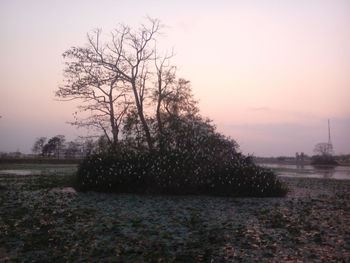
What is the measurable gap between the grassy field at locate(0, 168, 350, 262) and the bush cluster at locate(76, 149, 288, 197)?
326 centimetres

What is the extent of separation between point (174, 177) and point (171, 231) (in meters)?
9.53

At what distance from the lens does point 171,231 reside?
960 cm

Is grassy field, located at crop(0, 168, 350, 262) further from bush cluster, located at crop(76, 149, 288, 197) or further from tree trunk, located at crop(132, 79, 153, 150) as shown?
tree trunk, located at crop(132, 79, 153, 150)

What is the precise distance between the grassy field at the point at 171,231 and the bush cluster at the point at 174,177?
3258 mm

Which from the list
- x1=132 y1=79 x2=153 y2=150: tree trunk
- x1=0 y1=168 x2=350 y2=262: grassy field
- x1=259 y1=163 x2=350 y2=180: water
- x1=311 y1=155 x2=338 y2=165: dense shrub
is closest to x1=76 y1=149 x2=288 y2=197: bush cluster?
x1=0 y1=168 x2=350 y2=262: grassy field

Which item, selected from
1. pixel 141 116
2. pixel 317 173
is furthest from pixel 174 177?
pixel 317 173

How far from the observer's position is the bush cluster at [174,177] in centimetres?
1906

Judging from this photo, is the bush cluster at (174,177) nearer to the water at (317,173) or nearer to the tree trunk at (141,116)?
the water at (317,173)

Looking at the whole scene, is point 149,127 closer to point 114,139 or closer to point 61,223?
point 114,139

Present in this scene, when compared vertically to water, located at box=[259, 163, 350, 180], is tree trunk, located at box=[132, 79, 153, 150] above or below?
above

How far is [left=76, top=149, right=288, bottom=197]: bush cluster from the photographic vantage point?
1906 centimetres

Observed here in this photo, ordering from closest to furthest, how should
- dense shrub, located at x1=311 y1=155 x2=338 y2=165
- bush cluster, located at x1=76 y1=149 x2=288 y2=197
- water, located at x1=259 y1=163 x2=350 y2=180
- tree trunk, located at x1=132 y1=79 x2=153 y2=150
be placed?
bush cluster, located at x1=76 y1=149 x2=288 y2=197
tree trunk, located at x1=132 y1=79 x2=153 y2=150
water, located at x1=259 y1=163 x2=350 y2=180
dense shrub, located at x1=311 y1=155 x2=338 y2=165

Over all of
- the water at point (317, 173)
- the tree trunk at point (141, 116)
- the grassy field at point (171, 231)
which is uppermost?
the tree trunk at point (141, 116)

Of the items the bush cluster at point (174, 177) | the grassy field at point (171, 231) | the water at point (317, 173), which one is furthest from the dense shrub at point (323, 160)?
the grassy field at point (171, 231)
